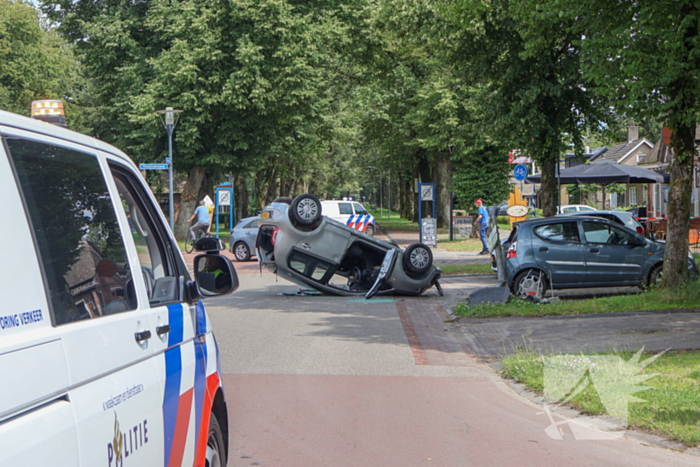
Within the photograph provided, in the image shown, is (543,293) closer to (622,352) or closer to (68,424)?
(622,352)

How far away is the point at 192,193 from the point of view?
3275 centimetres

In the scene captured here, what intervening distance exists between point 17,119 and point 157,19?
102 ft

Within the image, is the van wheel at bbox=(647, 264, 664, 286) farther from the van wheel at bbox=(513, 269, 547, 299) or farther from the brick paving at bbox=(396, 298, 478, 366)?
the brick paving at bbox=(396, 298, 478, 366)

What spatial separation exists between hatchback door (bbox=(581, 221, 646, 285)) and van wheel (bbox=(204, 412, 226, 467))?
1117 centimetres

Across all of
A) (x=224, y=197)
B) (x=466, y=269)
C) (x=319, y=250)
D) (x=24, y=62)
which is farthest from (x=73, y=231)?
(x=24, y=62)

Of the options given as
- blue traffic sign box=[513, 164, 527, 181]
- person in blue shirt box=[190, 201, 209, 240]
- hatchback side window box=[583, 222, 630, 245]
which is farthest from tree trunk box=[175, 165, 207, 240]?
hatchback side window box=[583, 222, 630, 245]

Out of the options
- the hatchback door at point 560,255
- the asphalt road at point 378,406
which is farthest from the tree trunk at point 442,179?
the asphalt road at point 378,406

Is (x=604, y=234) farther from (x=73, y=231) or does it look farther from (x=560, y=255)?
(x=73, y=231)

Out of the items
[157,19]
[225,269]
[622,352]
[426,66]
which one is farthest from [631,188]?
[225,269]

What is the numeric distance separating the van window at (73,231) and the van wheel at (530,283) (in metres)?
11.5

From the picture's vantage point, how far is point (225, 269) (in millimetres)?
3498

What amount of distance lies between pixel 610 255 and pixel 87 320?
12927 mm

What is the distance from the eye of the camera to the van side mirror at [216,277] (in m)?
3.49

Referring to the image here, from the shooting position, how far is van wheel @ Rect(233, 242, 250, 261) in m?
24.4
